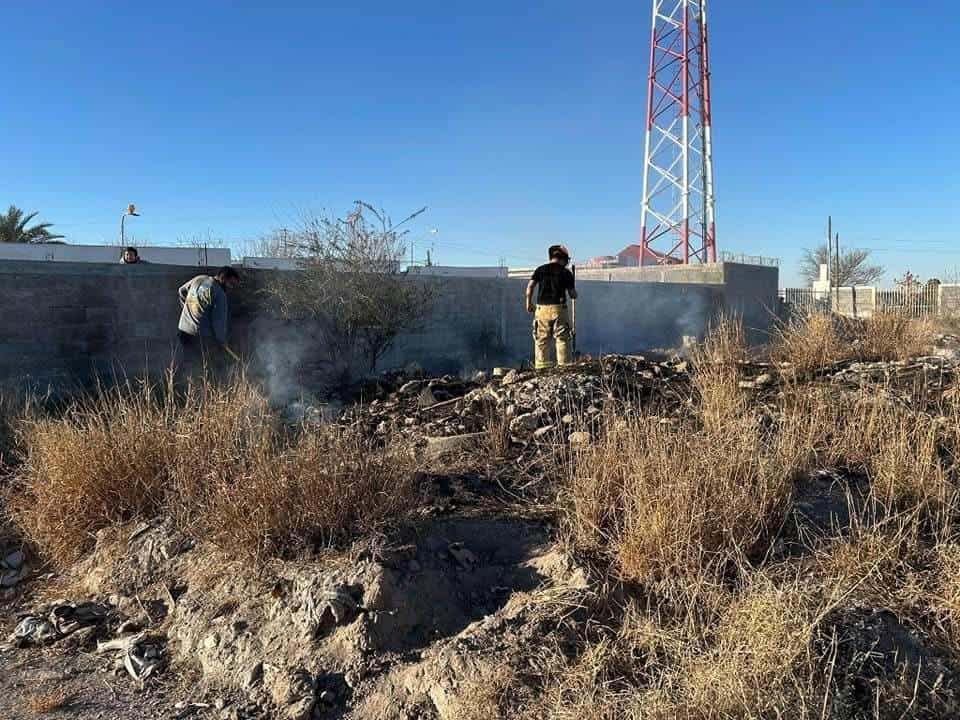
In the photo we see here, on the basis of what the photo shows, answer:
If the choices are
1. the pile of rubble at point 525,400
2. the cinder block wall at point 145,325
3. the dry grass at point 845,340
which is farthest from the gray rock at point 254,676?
the cinder block wall at point 145,325

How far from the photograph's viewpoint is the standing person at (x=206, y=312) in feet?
22.0

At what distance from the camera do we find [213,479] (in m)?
3.29

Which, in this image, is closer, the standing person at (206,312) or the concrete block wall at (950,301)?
the standing person at (206,312)

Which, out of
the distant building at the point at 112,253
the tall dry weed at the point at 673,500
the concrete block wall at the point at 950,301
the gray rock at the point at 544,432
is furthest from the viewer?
the distant building at the point at 112,253

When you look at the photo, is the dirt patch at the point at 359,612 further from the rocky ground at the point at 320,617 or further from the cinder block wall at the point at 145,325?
the cinder block wall at the point at 145,325

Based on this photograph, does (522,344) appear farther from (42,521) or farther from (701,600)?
(701,600)

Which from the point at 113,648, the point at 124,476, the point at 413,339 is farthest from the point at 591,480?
the point at 413,339

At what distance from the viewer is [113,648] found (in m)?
2.92

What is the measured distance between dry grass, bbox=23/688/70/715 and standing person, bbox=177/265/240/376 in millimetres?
4329

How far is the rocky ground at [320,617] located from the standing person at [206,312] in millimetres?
3101

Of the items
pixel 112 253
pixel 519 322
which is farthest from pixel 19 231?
pixel 519 322

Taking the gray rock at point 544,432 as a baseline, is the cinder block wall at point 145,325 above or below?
above

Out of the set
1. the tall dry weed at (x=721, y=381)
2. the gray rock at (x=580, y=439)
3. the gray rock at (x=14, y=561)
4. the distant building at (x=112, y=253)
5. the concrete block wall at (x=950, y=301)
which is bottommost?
the gray rock at (x=14, y=561)

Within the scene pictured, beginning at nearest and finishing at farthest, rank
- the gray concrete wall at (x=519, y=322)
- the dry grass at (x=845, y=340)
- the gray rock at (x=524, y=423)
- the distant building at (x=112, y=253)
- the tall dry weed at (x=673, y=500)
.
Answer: the tall dry weed at (x=673, y=500), the gray rock at (x=524, y=423), the dry grass at (x=845, y=340), the gray concrete wall at (x=519, y=322), the distant building at (x=112, y=253)
